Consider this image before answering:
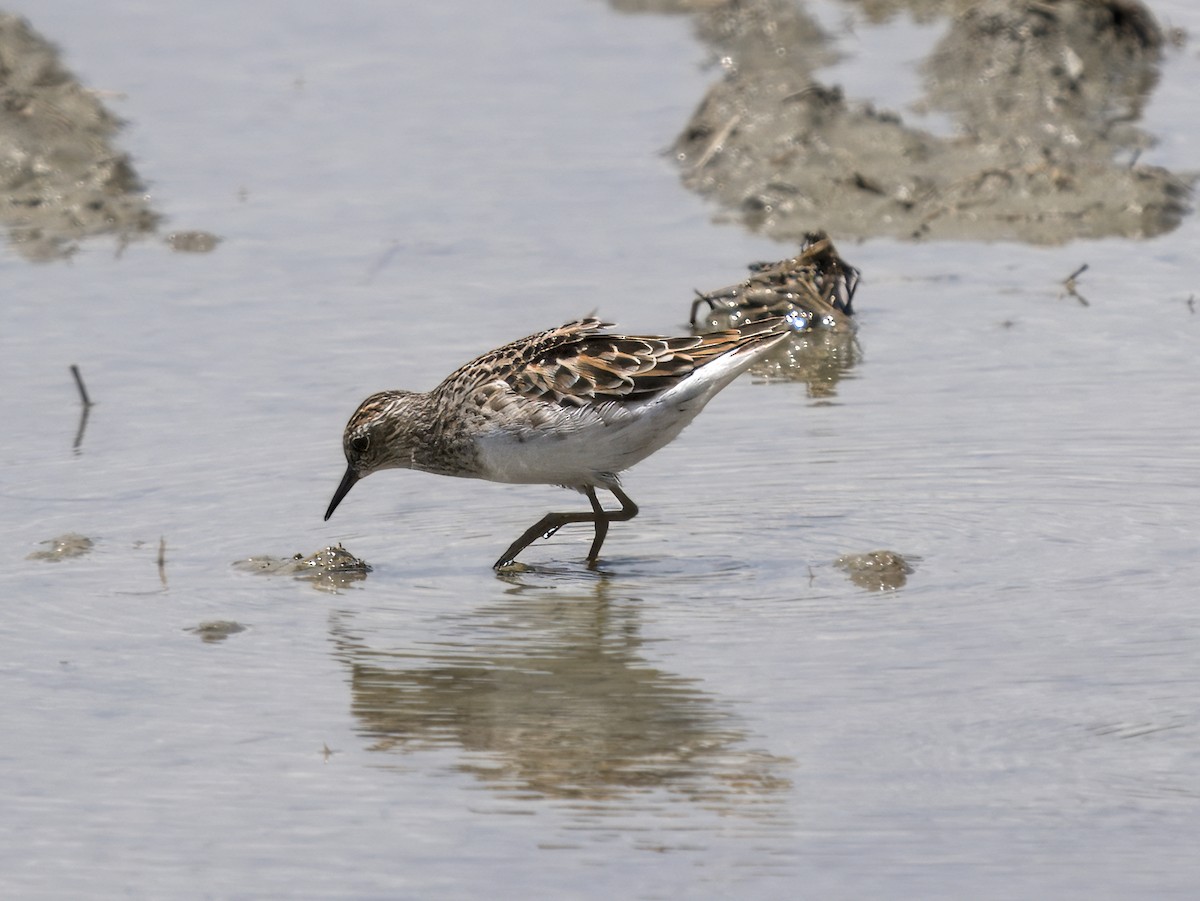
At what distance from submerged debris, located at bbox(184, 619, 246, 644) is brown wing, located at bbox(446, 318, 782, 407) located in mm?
1887

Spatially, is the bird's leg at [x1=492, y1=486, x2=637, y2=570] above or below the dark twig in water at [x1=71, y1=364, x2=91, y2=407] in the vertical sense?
below

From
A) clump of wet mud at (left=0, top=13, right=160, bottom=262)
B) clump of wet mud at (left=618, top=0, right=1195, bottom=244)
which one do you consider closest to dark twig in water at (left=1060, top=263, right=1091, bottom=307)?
clump of wet mud at (left=618, top=0, right=1195, bottom=244)

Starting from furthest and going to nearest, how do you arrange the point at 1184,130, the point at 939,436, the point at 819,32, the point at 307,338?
the point at 819,32 → the point at 1184,130 → the point at 307,338 → the point at 939,436

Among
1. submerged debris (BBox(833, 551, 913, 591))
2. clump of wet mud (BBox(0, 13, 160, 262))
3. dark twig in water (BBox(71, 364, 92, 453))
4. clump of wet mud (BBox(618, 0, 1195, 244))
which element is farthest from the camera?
clump of wet mud (BBox(0, 13, 160, 262))

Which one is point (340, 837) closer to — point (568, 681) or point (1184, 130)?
point (568, 681)

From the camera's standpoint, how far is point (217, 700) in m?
8.02

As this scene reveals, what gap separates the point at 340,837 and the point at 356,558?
10.3 feet

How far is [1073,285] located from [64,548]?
7.42 m

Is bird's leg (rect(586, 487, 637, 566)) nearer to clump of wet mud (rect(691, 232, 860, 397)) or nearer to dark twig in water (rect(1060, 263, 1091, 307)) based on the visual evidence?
clump of wet mud (rect(691, 232, 860, 397))

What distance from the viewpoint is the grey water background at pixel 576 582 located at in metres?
6.71

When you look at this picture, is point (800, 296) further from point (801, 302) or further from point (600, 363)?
point (600, 363)

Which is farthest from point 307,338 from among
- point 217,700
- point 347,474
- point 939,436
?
point 217,700

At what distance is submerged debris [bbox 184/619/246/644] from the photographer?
28.6 feet

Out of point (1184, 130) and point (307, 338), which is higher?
point (1184, 130)
